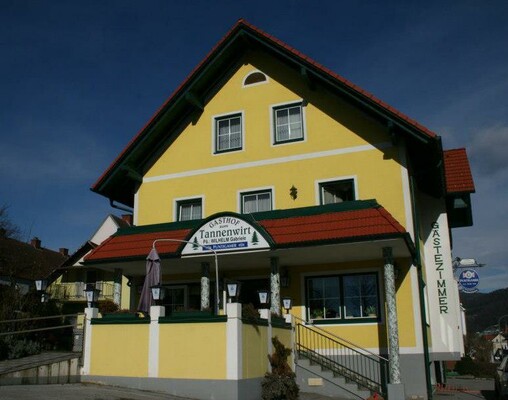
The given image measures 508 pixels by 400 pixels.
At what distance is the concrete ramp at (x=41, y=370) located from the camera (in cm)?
1232

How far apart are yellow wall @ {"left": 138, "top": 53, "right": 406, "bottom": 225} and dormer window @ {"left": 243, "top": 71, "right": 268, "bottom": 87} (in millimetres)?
152

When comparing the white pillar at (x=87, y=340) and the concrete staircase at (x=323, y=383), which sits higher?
the white pillar at (x=87, y=340)

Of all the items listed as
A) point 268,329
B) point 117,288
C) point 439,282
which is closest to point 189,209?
point 117,288

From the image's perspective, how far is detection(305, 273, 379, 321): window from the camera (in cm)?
1588

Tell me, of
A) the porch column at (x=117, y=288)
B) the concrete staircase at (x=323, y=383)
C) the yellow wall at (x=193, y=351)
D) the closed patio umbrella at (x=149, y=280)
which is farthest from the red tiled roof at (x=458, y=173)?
the porch column at (x=117, y=288)

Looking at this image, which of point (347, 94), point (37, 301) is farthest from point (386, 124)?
point (37, 301)

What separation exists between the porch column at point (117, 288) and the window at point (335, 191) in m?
6.76

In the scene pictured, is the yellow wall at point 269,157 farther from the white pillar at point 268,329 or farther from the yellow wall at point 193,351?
the yellow wall at point 193,351

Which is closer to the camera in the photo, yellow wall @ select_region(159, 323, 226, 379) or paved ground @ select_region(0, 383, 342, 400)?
paved ground @ select_region(0, 383, 342, 400)

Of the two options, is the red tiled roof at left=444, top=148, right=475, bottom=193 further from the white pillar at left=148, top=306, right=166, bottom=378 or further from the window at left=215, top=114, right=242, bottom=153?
the white pillar at left=148, top=306, right=166, bottom=378

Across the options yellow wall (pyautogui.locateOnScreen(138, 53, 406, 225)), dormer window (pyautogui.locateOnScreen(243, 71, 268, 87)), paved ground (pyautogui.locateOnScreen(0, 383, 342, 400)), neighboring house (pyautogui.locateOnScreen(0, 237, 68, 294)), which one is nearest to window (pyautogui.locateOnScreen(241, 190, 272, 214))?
yellow wall (pyautogui.locateOnScreen(138, 53, 406, 225))

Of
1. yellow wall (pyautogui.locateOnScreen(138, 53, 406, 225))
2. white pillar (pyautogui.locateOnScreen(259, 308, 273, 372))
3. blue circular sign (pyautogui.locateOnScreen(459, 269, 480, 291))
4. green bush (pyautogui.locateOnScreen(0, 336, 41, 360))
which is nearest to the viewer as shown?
white pillar (pyautogui.locateOnScreen(259, 308, 273, 372))

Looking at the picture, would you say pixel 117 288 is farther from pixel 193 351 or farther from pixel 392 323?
pixel 392 323

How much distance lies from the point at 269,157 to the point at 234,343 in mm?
7621
